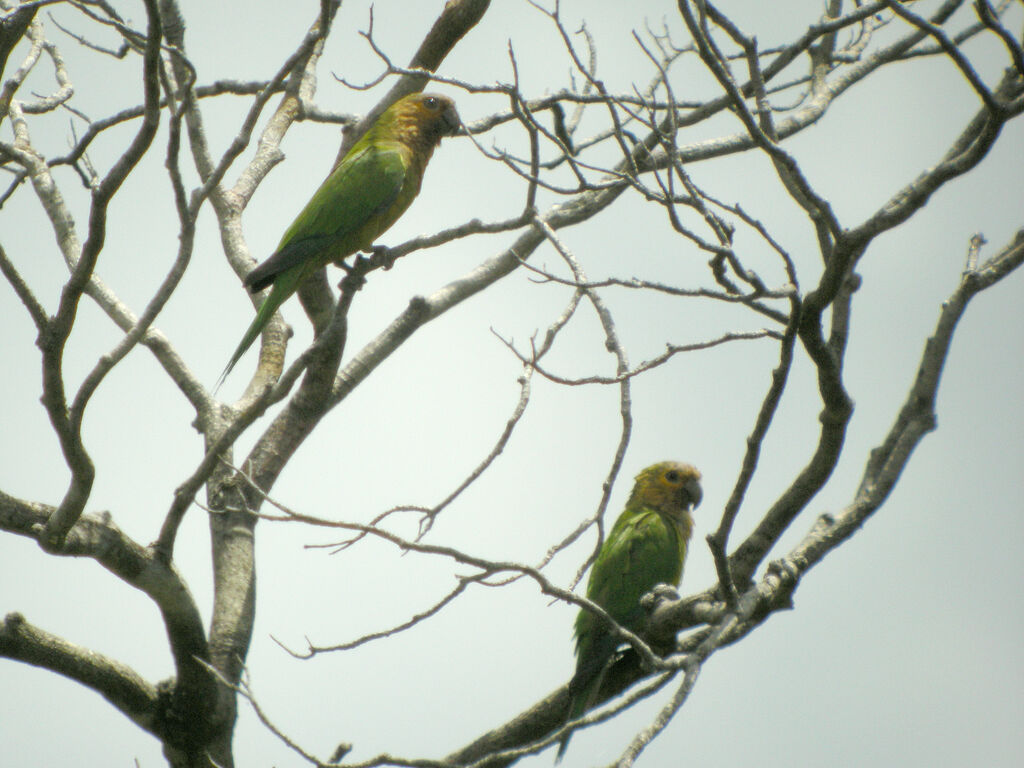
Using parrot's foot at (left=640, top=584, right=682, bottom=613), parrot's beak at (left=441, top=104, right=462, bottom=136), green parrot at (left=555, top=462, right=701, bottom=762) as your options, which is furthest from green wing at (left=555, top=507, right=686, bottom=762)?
parrot's beak at (left=441, top=104, right=462, bottom=136)

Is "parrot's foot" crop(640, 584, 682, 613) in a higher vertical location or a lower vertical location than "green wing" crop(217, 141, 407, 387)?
lower

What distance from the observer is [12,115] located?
6.00 meters

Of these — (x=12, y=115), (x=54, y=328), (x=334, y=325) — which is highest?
(x=12, y=115)

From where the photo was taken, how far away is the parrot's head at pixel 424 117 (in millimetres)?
7215

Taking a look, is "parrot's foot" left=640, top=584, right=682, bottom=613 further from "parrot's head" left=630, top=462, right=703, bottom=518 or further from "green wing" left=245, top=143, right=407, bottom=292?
"parrot's head" left=630, top=462, right=703, bottom=518

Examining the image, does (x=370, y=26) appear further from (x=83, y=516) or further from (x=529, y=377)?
(x=83, y=516)

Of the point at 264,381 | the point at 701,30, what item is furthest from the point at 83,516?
the point at 701,30

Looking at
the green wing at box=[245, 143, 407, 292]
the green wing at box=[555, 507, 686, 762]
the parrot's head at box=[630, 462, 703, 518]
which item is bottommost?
the green wing at box=[555, 507, 686, 762]

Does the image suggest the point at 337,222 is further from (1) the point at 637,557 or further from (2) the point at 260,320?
(1) the point at 637,557

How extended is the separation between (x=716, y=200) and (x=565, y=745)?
4.18 meters

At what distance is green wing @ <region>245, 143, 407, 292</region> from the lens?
5.92m

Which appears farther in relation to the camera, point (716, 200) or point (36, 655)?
point (36, 655)

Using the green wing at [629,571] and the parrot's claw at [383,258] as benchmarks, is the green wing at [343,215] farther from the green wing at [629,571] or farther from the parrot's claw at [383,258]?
the green wing at [629,571]

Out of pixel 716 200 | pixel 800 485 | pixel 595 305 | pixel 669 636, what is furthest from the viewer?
pixel 595 305
